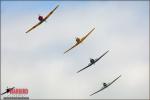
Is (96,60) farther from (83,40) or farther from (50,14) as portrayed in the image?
(50,14)

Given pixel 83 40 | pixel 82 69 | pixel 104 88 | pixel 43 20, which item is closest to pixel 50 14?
pixel 43 20

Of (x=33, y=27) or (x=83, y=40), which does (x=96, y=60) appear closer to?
(x=83, y=40)

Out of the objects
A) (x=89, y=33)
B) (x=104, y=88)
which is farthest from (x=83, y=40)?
(x=104, y=88)

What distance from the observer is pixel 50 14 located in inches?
6078

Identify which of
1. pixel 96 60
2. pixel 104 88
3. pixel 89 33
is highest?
pixel 89 33

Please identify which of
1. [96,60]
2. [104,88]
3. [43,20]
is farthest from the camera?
[104,88]

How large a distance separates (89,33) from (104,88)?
1340 inches

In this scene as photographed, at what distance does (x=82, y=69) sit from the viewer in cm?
16725

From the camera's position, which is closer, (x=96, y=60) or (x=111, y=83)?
(x=96, y=60)

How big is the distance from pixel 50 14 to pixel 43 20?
12.7ft

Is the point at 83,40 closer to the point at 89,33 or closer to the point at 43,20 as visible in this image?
the point at 89,33

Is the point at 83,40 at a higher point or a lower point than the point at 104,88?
higher

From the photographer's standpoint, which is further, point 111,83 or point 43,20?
point 111,83

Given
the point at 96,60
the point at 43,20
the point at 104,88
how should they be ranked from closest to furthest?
1. the point at 43,20
2. the point at 96,60
3. the point at 104,88
